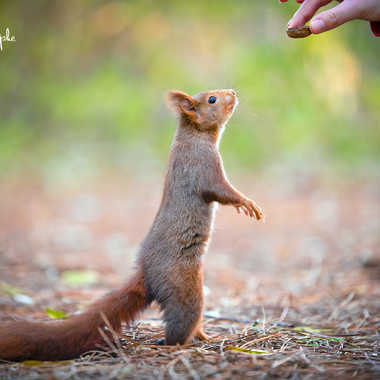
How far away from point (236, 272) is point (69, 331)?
101 inches

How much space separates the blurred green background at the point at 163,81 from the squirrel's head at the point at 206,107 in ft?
14.9

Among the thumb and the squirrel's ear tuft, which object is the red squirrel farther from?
the thumb

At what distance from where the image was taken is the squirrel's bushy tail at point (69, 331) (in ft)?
6.17

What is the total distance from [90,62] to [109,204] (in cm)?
387

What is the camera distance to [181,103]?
2.70 m

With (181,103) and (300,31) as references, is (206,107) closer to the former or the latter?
(181,103)

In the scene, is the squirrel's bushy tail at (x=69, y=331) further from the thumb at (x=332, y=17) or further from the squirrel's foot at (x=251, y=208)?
the thumb at (x=332, y=17)

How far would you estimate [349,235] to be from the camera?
17.3 feet

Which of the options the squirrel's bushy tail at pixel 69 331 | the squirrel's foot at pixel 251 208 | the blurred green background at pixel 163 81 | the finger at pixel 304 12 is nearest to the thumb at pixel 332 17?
the finger at pixel 304 12

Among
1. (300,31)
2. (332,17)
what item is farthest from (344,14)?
(300,31)

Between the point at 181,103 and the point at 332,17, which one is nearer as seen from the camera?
the point at 332,17

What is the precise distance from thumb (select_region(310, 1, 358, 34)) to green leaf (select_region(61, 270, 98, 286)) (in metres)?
2.58

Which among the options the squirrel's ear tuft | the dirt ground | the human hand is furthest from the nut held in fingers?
the dirt ground

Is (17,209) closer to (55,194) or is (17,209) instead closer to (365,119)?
(55,194)
